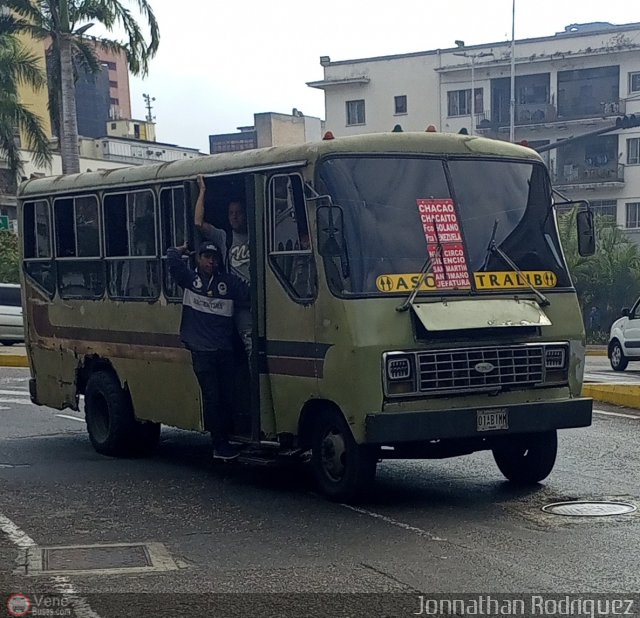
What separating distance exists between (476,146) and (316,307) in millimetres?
1836

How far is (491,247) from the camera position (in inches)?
363

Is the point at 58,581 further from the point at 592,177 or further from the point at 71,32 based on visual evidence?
the point at 592,177

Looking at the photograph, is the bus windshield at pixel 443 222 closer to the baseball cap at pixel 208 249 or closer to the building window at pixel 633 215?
the baseball cap at pixel 208 249

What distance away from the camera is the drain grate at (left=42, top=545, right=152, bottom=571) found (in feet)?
24.0

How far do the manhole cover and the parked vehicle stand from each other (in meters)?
15.5

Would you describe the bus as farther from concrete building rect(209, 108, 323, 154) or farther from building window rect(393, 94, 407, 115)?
concrete building rect(209, 108, 323, 154)

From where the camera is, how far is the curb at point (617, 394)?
596 inches

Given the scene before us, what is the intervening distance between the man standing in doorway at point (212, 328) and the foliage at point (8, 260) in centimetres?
2945

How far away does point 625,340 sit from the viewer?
79.2 feet

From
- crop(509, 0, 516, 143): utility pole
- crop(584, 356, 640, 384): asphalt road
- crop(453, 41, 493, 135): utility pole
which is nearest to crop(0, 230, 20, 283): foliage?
crop(584, 356, 640, 384): asphalt road

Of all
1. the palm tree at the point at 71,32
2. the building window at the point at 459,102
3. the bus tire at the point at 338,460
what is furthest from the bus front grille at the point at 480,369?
the building window at the point at 459,102

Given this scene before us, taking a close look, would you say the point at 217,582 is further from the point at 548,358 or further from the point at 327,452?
the point at 548,358

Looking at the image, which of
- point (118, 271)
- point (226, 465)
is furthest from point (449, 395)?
point (118, 271)

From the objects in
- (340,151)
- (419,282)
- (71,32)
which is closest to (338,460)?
(419,282)
